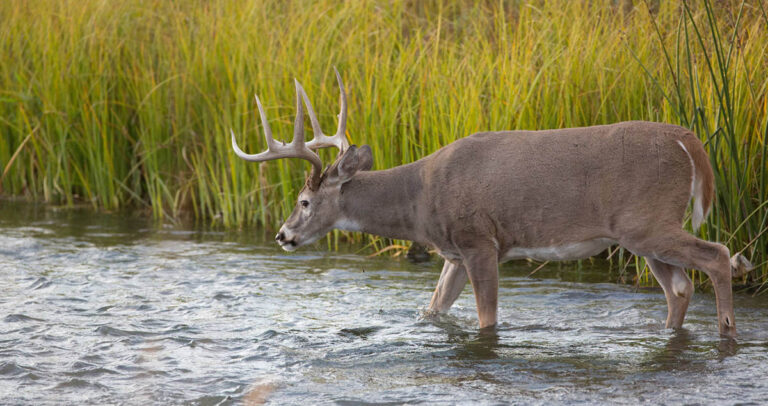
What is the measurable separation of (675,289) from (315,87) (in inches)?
178

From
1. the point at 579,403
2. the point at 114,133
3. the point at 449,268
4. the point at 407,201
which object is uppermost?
the point at 114,133

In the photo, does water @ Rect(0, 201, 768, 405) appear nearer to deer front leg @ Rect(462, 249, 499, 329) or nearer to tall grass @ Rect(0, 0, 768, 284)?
deer front leg @ Rect(462, 249, 499, 329)

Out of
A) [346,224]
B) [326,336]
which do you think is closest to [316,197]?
[346,224]

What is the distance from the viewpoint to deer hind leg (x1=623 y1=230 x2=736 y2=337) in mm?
6113

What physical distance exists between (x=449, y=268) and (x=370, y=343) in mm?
974

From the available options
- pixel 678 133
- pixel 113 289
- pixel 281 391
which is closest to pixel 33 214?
pixel 113 289

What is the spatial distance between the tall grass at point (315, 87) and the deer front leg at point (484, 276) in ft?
5.78

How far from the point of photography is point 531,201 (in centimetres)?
647

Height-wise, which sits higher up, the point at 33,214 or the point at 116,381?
the point at 33,214

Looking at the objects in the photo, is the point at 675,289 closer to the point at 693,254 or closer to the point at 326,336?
the point at 693,254

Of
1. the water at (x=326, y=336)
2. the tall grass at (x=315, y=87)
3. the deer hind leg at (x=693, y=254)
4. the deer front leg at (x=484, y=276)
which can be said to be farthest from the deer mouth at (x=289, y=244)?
the deer hind leg at (x=693, y=254)

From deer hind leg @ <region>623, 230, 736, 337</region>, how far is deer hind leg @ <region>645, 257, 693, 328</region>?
470mm

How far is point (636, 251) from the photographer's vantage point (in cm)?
625

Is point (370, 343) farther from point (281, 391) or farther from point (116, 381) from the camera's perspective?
point (116, 381)
